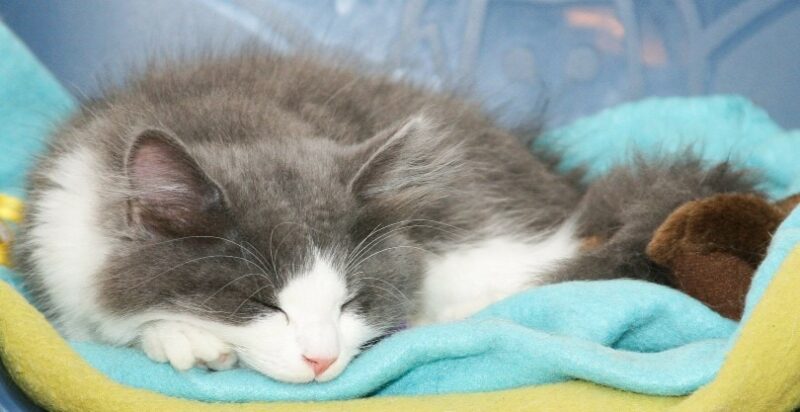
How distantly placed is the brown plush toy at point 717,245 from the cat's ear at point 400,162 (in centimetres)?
51

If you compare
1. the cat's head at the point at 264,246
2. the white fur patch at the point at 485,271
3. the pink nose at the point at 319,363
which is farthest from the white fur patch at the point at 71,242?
the white fur patch at the point at 485,271

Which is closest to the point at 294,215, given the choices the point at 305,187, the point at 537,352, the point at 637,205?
the point at 305,187

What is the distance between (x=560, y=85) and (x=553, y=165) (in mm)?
601

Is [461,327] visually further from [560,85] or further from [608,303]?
[560,85]

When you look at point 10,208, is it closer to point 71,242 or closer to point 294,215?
point 71,242

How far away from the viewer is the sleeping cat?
1510 mm

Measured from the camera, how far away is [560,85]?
3.07 meters

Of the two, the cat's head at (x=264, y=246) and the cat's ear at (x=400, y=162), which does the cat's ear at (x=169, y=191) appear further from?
the cat's ear at (x=400, y=162)

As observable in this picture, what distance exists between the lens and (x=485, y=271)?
217cm

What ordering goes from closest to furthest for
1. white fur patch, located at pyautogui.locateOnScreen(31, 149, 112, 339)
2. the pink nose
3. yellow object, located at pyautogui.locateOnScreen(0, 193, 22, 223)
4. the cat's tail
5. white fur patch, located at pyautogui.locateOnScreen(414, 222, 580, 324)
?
1. the pink nose
2. white fur patch, located at pyautogui.locateOnScreen(31, 149, 112, 339)
3. the cat's tail
4. white fur patch, located at pyautogui.locateOnScreen(414, 222, 580, 324)
5. yellow object, located at pyautogui.locateOnScreen(0, 193, 22, 223)

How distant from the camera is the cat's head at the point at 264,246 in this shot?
1480 mm

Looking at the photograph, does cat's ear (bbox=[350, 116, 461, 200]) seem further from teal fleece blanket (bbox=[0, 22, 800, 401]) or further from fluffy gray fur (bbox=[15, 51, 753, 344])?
teal fleece blanket (bbox=[0, 22, 800, 401])

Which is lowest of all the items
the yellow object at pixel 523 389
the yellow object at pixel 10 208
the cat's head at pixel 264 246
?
the yellow object at pixel 523 389

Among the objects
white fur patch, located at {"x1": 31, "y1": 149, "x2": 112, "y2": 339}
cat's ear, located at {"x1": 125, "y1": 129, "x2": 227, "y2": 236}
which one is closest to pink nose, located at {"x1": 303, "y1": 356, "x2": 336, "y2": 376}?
cat's ear, located at {"x1": 125, "y1": 129, "x2": 227, "y2": 236}
